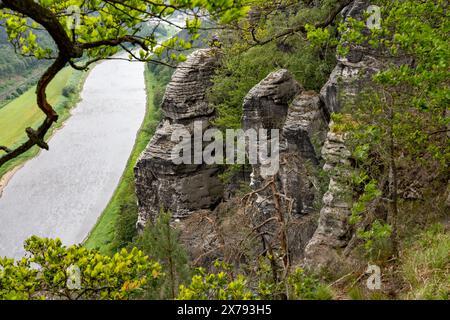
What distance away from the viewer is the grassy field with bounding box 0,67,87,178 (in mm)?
62388

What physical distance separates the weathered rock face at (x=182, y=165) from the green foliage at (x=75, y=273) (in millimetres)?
20794

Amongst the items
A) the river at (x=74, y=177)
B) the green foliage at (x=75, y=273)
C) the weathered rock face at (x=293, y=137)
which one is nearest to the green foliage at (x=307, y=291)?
the green foliage at (x=75, y=273)

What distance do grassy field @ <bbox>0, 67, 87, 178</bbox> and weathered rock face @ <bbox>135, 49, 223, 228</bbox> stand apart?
111 feet

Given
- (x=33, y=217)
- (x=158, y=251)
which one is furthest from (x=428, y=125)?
(x=33, y=217)

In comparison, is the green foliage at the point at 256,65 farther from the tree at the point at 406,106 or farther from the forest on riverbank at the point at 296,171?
the tree at the point at 406,106

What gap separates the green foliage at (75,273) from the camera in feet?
17.1

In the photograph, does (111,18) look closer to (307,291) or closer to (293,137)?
(307,291)

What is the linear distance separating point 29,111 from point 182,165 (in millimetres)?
56037

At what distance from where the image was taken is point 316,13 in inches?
813

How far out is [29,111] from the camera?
240 ft

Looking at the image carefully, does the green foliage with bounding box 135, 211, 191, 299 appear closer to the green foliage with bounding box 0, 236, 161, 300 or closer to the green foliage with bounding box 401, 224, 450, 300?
the green foliage with bounding box 0, 236, 161, 300

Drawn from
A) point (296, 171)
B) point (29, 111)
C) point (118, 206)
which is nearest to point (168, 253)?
point (296, 171)

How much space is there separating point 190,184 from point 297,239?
10.1m
